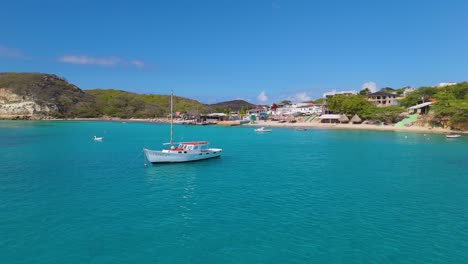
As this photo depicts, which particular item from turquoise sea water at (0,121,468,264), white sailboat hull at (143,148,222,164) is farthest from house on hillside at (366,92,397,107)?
white sailboat hull at (143,148,222,164)

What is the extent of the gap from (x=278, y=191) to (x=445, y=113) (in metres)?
89.3

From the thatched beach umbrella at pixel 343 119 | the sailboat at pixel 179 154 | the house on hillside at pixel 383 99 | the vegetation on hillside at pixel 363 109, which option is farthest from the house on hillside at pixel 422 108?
→ the sailboat at pixel 179 154

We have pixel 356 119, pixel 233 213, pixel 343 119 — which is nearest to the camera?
pixel 233 213

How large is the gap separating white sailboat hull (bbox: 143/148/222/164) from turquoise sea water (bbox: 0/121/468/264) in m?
1.40

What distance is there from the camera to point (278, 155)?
2098 inches

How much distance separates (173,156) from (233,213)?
22511 mm

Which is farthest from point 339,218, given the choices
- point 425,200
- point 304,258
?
point 425,200

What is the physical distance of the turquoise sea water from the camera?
16.9 metres

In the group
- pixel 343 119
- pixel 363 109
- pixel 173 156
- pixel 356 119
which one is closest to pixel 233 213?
pixel 173 156

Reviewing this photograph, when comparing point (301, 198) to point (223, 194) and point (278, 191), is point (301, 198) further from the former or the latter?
point (223, 194)

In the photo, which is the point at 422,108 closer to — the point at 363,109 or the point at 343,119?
the point at 363,109

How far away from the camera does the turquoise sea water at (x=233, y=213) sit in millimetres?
16875

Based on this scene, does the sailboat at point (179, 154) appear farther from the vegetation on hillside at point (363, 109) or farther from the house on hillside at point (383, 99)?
the house on hillside at point (383, 99)

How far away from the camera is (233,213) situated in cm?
2305
